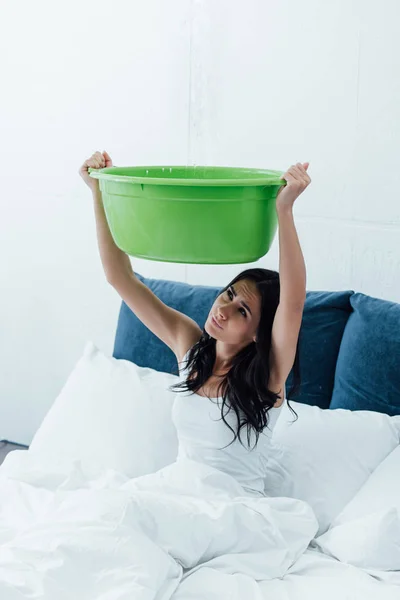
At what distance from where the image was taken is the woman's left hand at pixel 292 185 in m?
1.69

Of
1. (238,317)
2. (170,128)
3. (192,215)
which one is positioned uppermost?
(170,128)

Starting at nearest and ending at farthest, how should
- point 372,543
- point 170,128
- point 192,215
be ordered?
point 192,215 < point 372,543 < point 170,128

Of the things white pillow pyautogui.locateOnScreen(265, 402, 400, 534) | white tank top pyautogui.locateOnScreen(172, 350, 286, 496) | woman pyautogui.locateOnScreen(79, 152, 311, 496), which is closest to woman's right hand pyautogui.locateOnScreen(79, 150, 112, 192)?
woman pyautogui.locateOnScreen(79, 152, 311, 496)

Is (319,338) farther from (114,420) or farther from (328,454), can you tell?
(114,420)

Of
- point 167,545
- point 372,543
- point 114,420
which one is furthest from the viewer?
point 114,420

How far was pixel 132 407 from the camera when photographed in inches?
94.7

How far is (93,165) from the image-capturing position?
6.61ft

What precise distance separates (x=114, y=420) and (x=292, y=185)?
953mm

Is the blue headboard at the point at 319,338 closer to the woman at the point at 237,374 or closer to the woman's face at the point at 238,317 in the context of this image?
the woman at the point at 237,374

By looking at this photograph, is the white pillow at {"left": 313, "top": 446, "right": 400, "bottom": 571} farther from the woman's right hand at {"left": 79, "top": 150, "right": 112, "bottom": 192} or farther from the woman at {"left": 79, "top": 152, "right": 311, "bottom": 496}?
the woman's right hand at {"left": 79, "top": 150, "right": 112, "bottom": 192}

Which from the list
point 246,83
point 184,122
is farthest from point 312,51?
point 184,122

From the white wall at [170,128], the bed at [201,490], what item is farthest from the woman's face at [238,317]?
the white wall at [170,128]


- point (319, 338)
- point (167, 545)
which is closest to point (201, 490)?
point (167, 545)

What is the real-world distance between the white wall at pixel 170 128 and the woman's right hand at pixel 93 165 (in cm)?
77
